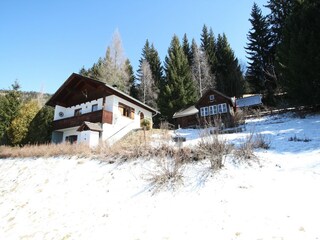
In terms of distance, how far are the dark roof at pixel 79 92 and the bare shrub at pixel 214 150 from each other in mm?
14589

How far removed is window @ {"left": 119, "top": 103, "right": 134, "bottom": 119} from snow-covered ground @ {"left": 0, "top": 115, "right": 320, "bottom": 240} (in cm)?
1273

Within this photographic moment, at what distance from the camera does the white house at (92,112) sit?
858 inches

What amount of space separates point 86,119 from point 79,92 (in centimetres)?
544

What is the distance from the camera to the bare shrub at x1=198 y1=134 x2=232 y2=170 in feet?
32.3

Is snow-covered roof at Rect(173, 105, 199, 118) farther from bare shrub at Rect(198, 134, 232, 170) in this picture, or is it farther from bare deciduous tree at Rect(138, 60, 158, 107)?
bare shrub at Rect(198, 134, 232, 170)

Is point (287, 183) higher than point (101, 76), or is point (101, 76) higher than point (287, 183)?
point (101, 76)

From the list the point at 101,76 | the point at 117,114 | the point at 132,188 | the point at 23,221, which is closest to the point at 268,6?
the point at 101,76

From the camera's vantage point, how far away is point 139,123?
28.4 m

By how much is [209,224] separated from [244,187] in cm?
228

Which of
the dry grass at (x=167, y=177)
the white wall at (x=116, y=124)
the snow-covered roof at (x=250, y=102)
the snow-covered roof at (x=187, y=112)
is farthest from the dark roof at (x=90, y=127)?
the snow-covered roof at (x=250, y=102)

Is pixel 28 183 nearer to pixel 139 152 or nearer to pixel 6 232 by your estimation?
pixel 6 232

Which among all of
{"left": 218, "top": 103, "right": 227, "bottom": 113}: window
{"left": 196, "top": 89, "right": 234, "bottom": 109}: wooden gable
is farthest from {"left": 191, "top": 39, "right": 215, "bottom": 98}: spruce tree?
{"left": 218, "top": 103, "right": 227, "bottom": 113}: window

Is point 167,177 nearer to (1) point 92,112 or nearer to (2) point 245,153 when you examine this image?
(2) point 245,153

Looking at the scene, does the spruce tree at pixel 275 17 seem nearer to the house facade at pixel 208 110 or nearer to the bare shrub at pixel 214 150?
the house facade at pixel 208 110
